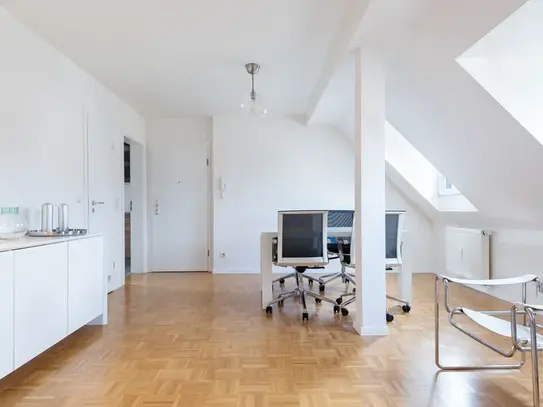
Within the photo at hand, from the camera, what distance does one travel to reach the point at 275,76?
14.4 feet

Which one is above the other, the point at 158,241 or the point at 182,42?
the point at 182,42

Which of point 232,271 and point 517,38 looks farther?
point 232,271

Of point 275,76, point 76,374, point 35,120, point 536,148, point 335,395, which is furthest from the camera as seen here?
point 275,76

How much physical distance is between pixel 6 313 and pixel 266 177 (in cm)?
445

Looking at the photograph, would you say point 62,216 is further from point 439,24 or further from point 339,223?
point 439,24

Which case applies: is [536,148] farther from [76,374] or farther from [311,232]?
[76,374]

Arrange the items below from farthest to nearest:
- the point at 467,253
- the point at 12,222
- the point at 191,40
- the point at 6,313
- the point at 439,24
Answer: the point at 467,253 → the point at 191,40 → the point at 12,222 → the point at 439,24 → the point at 6,313

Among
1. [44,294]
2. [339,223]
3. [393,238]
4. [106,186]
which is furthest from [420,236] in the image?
[44,294]

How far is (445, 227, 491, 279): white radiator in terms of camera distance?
448 centimetres

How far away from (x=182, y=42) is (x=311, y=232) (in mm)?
2107

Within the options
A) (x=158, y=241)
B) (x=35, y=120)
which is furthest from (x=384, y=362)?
(x=158, y=241)

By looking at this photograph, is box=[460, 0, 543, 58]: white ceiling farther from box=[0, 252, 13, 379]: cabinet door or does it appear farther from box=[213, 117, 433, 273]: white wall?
box=[213, 117, 433, 273]: white wall

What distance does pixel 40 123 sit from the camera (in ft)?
10.8

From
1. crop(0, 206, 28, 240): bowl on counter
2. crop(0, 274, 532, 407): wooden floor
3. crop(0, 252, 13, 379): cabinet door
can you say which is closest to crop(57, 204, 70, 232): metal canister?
crop(0, 206, 28, 240): bowl on counter
